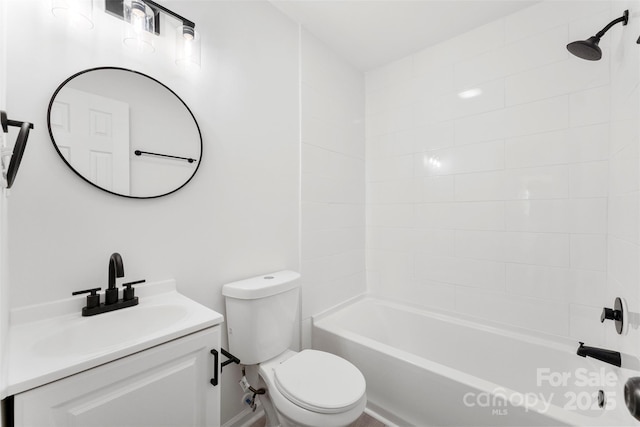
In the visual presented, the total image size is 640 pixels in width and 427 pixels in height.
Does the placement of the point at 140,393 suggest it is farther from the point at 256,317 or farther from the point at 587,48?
the point at 587,48

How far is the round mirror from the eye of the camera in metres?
1.08

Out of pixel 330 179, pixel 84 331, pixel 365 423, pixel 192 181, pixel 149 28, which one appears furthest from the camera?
pixel 330 179

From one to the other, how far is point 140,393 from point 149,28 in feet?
4.72

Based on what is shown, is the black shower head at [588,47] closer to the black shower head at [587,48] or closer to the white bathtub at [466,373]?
the black shower head at [587,48]

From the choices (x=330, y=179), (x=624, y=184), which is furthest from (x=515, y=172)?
(x=330, y=179)

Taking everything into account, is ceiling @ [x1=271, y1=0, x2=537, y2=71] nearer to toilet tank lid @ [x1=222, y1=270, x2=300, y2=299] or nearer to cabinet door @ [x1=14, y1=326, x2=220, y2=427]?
toilet tank lid @ [x1=222, y1=270, x2=300, y2=299]

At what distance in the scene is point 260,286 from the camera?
1.50 meters

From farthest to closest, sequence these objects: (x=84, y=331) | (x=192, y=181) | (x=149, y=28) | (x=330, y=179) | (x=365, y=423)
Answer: (x=330, y=179) < (x=365, y=423) < (x=192, y=181) < (x=149, y=28) < (x=84, y=331)

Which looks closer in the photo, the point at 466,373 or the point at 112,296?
the point at 112,296

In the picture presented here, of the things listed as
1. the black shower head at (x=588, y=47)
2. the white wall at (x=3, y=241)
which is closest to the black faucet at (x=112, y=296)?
the white wall at (x=3, y=241)

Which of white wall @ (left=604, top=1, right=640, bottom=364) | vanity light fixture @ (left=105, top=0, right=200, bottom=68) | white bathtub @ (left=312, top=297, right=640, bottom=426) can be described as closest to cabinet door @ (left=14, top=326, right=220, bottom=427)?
white bathtub @ (left=312, top=297, right=640, bottom=426)

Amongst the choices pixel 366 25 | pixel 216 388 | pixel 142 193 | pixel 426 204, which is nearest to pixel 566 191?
pixel 426 204

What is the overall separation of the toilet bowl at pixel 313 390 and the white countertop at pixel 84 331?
1.78 feet

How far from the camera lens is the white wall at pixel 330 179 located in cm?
204
